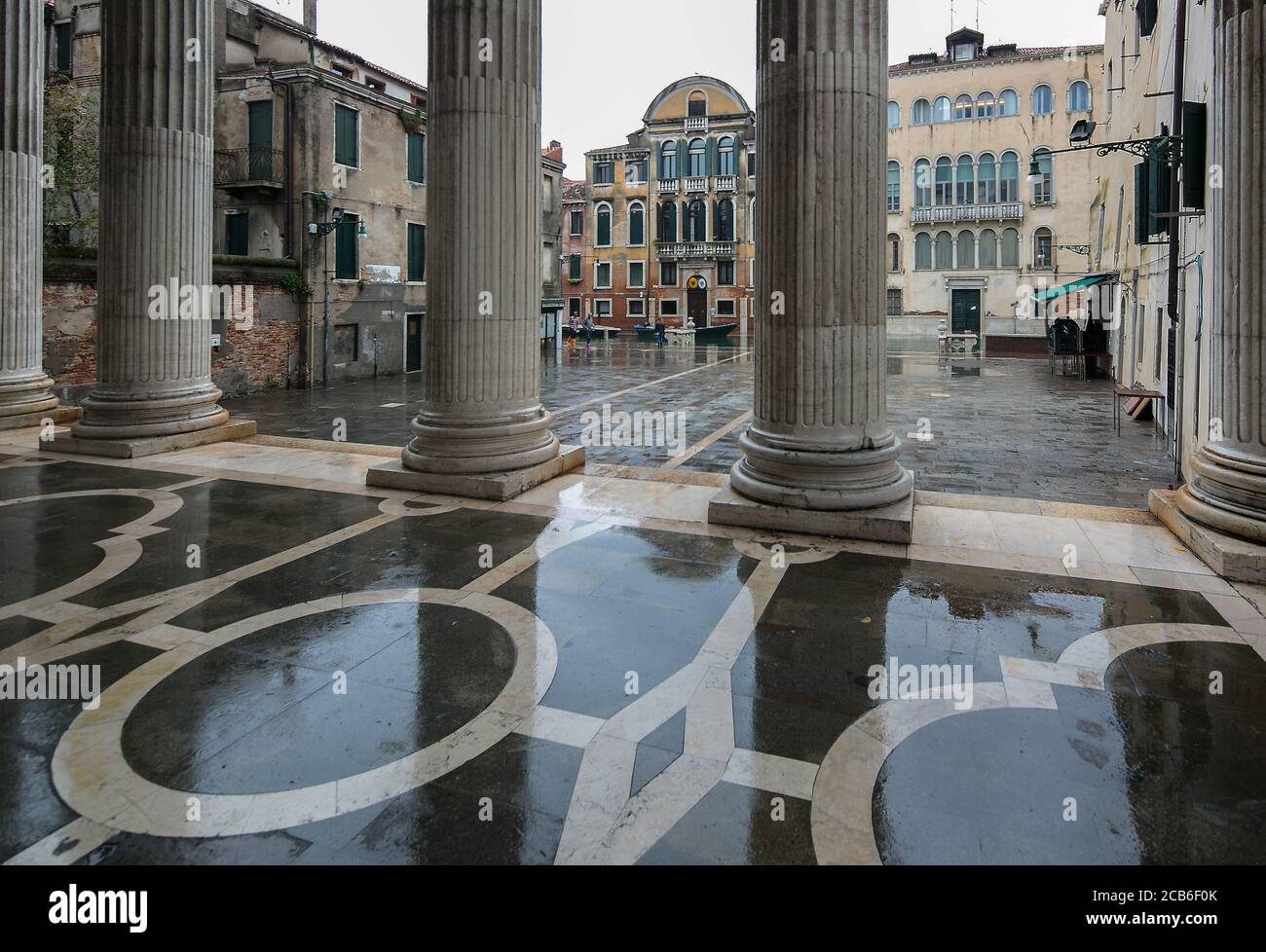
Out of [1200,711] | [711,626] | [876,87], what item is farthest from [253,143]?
[1200,711]

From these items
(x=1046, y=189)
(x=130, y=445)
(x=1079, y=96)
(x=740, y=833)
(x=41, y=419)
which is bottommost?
(x=740, y=833)

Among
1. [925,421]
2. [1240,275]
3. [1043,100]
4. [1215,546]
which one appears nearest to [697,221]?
[1043,100]

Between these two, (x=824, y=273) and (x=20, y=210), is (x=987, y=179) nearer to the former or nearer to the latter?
(x=824, y=273)

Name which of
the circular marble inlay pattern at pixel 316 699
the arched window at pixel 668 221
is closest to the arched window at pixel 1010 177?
the arched window at pixel 668 221

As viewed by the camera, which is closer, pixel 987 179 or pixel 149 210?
pixel 149 210

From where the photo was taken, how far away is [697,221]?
5119 cm

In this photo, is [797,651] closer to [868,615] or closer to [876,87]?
[868,615]

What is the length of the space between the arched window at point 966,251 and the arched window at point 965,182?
173cm

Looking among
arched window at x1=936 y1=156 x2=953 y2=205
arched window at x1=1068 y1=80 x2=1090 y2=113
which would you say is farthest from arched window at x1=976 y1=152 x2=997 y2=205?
arched window at x1=1068 y1=80 x2=1090 y2=113

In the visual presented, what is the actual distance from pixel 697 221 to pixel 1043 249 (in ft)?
64.6

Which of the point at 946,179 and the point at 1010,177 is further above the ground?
the point at 946,179
